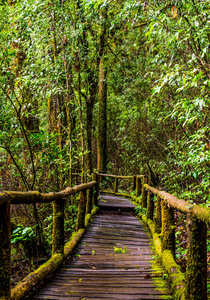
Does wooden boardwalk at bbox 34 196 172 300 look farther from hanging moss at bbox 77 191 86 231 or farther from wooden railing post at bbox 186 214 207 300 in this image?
wooden railing post at bbox 186 214 207 300

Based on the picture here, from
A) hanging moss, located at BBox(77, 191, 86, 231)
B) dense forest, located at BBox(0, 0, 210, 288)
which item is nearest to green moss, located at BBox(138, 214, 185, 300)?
dense forest, located at BBox(0, 0, 210, 288)

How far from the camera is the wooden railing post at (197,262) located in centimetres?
226

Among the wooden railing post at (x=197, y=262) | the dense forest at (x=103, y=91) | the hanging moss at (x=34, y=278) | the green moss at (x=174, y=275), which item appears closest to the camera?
the wooden railing post at (x=197, y=262)

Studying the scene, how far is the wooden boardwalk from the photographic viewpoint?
2875 mm

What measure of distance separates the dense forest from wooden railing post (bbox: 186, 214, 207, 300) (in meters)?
2.16

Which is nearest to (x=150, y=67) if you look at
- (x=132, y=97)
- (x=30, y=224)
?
(x=132, y=97)

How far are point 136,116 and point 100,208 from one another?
5.95 m

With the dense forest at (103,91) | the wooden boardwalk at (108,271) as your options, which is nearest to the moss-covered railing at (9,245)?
the wooden boardwalk at (108,271)

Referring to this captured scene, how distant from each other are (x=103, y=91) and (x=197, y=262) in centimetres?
1217

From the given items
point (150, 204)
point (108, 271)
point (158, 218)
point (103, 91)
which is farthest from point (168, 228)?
point (103, 91)

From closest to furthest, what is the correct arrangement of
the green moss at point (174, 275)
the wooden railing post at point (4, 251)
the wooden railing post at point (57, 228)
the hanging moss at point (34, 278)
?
the wooden railing post at point (4, 251) < the hanging moss at point (34, 278) < the green moss at point (174, 275) < the wooden railing post at point (57, 228)

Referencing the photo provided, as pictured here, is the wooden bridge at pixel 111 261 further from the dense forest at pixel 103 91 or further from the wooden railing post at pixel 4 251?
the dense forest at pixel 103 91

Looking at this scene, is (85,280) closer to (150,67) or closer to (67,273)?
(67,273)

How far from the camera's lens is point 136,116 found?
1317 cm
